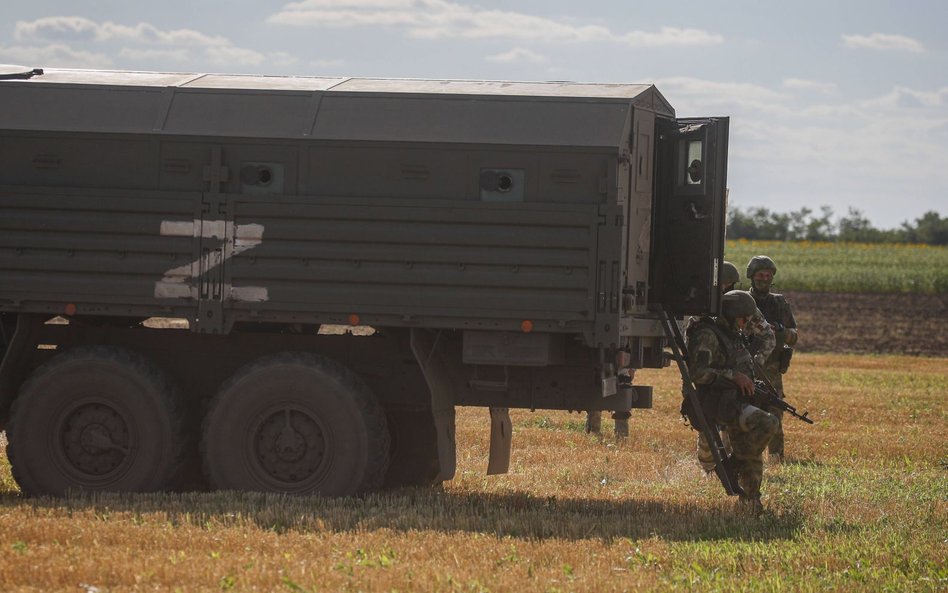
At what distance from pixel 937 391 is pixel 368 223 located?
13910mm

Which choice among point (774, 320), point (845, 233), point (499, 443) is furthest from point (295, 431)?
point (845, 233)

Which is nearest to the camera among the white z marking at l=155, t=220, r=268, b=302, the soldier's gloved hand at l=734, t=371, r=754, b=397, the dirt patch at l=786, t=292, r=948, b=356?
the white z marking at l=155, t=220, r=268, b=302

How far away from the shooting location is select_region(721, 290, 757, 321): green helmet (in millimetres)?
11023

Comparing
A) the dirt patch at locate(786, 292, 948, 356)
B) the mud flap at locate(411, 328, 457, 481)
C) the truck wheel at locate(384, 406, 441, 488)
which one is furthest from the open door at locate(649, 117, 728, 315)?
the dirt patch at locate(786, 292, 948, 356)

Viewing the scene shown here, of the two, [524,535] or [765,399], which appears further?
[765,399]

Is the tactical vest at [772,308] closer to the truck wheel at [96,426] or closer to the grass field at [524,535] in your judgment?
the grass field at [524,535]

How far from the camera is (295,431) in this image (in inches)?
409

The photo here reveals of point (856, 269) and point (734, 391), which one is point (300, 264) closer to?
point (734, 391)

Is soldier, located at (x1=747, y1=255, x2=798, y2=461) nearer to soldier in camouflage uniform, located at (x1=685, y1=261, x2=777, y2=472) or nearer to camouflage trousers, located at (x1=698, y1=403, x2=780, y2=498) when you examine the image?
soldier in camouflage uniform, located at (x1=685, y1=261, x2=777, y2=472)

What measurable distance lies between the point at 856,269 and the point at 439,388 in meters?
37.2

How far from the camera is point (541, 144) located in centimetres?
1012

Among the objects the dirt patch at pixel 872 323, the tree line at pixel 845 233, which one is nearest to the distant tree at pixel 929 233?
the tree line at pixel 845 233

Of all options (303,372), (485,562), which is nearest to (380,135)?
(303,372)

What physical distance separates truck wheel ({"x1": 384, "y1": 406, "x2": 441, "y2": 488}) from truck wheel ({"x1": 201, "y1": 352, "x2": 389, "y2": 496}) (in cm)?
106
